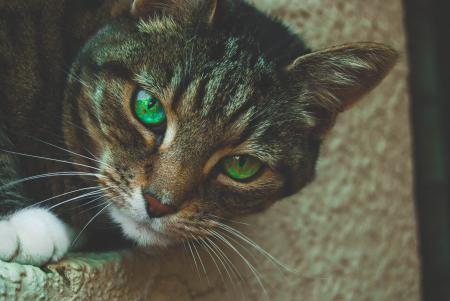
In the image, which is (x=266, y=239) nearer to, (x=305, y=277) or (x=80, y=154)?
(x=305, y=277)

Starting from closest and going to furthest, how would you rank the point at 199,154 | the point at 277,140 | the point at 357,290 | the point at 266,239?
the point at 199,154
the point at 277,140
the point at 266,239
the point at 357,290

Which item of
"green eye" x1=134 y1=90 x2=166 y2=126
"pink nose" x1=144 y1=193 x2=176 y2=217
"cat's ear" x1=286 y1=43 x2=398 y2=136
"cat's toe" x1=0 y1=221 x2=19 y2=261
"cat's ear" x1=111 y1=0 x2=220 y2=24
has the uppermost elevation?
"cat's ear" x1=111 y1=0 x2=220 y2=24

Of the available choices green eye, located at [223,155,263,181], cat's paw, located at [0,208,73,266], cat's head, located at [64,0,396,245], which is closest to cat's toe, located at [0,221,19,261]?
cat's paw, located at [0,208,73,266]

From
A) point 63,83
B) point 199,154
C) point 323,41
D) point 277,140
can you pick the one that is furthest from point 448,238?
point 63,83

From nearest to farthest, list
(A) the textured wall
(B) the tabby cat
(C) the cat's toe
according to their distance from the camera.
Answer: (C) the cat's toe
(B) the tabby cat
(A) the textured wall

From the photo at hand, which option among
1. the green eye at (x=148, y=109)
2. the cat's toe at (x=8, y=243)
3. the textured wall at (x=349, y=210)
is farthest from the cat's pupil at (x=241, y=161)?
the cat's toe at (x=8, y=243)

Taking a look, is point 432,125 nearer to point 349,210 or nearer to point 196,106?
point 349,210

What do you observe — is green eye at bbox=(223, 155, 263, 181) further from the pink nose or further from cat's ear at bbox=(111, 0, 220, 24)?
cat's ear at bbox=(111, 0, 220, 24)

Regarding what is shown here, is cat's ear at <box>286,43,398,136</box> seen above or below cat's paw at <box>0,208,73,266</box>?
above
